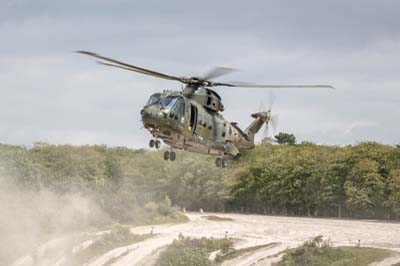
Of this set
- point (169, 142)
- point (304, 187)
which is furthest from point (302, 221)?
point (169, 142)

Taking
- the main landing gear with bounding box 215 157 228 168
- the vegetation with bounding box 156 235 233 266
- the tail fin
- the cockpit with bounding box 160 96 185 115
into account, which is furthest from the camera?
the vegetation with bounding box 156 235 233 266

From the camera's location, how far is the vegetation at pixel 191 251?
237 feet

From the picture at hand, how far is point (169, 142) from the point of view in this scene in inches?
1761

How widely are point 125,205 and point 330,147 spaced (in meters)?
32.1

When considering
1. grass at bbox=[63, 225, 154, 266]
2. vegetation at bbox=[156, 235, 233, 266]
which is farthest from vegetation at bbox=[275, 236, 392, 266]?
grass at bbox=[63, 225, 154, 266]

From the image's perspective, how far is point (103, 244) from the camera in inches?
3561

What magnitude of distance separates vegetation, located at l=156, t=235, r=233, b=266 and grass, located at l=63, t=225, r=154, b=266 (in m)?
8.79

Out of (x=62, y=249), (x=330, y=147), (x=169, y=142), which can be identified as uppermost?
(x=330, y=147)

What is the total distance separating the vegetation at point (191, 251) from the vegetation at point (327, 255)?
725cm

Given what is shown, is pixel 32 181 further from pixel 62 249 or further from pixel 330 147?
pixel 330 147

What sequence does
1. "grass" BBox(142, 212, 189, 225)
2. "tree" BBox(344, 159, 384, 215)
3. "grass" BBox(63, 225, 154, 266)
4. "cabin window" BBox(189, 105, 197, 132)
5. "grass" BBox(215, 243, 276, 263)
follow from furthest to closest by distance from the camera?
"grass" BBox(142, 212, 189, 225)
"tree" BBox(344, 159, 384, 215)
"grass" BBox(63, 225, 154, 266)
"grass" BBox(215, 243, 276, 263)
"cabin window" BBox(189, 105, 197, 132)

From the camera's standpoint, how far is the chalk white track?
75375 mm

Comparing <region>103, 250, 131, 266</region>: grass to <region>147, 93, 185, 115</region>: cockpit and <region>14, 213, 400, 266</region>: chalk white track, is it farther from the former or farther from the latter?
<region>147, 93, 185, 115</region>: cockpit

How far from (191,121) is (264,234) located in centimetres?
4490
